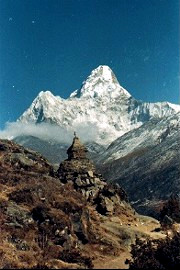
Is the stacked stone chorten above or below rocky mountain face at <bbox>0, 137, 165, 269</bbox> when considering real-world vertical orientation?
above

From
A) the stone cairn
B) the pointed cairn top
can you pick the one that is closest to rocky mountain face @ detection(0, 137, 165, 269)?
the stone cairn

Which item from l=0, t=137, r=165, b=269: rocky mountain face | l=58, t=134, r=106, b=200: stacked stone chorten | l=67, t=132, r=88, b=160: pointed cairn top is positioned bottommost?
l=0, t=137, r=165, b=269: rocky mountain face

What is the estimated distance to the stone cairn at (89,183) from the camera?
2089 inches

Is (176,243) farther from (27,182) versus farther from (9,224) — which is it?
(27,182)

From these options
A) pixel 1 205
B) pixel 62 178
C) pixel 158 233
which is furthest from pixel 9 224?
pixel 62 178

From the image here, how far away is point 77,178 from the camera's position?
57.1 metres

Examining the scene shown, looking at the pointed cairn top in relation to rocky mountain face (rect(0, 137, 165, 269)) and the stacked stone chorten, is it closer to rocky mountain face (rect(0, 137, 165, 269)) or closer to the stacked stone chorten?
the stacked stone chorten

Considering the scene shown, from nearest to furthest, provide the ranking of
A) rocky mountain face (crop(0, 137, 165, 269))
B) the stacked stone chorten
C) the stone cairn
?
rocky mountain face (crop(0, 137, 165, 269))
the stone cairn
the stacked stone chorten

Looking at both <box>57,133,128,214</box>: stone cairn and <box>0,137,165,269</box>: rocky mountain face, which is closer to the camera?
<box>0,137,165,269</box>: rocky mountain face

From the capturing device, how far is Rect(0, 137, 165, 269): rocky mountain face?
34.4 m

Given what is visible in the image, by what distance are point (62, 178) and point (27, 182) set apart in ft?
32.0

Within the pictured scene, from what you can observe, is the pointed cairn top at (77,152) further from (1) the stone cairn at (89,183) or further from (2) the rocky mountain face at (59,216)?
(2) the rocky mountain face at (59,216)

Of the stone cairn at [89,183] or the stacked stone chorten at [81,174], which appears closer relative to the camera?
the stone cairn at [89,183]

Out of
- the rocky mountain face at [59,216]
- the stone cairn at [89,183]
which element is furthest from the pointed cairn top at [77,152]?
the rocky mountain face at [59,216]
